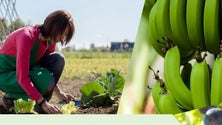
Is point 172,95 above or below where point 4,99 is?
above

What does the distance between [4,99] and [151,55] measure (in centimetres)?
49

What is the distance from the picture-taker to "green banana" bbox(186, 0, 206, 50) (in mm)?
750

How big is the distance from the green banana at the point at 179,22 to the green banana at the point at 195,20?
0.01 meters

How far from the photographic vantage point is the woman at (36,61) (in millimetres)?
1104

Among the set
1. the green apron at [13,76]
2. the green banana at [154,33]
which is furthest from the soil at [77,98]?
the green banana at [154,33]

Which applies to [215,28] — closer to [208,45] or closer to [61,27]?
[208,45]

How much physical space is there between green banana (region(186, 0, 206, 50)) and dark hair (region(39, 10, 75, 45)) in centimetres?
39

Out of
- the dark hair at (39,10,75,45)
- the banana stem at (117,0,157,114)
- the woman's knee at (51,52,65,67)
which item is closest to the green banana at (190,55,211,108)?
the banana stem at (117,0,157,114)

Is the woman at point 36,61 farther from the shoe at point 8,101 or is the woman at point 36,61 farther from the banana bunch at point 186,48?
the banana bunch at point 186,48

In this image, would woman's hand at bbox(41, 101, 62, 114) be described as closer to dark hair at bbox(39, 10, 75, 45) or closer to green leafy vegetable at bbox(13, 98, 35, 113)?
green leafy vegetable at bbox(13, 98, 35, 113)

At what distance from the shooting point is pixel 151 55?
92 cm

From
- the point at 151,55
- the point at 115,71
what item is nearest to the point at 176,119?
the point at 151,55

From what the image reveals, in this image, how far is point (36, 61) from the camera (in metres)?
1.22

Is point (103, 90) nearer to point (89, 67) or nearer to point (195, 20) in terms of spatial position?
point (89, 67)
